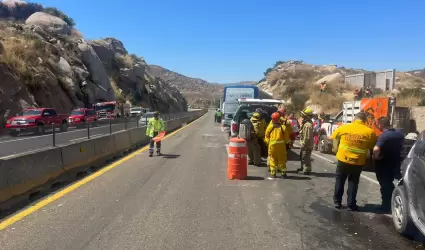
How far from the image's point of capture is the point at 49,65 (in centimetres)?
4028

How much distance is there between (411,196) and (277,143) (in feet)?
15.0

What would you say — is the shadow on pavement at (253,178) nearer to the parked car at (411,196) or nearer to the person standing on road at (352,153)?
the person standing on road at (352,153)

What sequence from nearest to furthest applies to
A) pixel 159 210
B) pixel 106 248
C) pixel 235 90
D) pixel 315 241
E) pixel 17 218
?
pixel 106 248 → pixel 315 241 → pixel 17 218 → pixel 159 210 → pixel 235 90

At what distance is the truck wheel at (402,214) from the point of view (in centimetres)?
538

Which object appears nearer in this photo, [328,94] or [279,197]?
[279,197]

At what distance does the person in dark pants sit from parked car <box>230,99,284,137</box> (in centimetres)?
746

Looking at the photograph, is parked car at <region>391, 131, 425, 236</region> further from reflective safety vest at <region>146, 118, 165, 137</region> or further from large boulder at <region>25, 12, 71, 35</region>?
large boulder at <region>25, 12, 71, 35</region>

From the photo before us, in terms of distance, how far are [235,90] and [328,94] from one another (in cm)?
1456

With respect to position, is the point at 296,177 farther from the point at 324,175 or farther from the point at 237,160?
the point at 237,160

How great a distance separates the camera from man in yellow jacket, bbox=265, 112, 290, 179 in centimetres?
973

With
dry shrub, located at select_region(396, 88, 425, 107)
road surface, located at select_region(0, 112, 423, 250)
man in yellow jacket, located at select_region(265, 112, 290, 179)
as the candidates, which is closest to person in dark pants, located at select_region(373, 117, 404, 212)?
road surface, located at select_region(0, 112, 423, 250)

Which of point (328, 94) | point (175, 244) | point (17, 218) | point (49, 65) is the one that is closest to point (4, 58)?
point (49, 65)

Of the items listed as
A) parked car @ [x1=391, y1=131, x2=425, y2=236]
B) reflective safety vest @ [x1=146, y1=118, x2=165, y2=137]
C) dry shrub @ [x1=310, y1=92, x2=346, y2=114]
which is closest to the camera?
parked car @ [x1=391, y1=131, x2=425, y2=236]

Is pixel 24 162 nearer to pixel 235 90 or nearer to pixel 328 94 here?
pixel 235 90
